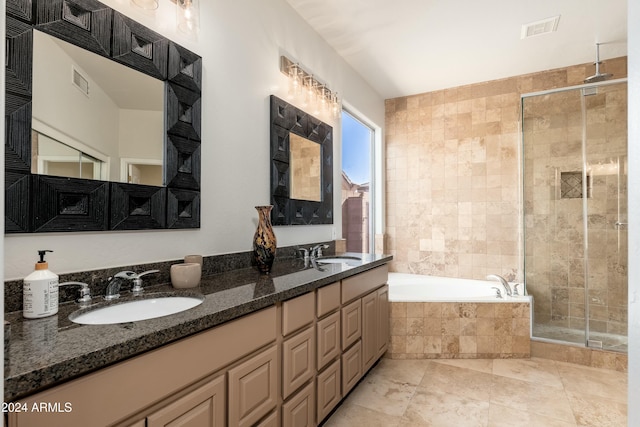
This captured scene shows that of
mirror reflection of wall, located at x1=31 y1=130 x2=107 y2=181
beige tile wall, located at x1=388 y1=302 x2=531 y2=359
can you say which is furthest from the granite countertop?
beige tile wall, located at x1=388 y1=302 x2=531 y2=359

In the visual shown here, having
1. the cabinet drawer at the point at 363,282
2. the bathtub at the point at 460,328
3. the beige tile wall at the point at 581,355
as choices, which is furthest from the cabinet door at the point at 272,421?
the beige tile wall at the point at 581,355

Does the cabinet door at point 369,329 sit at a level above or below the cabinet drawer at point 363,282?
below

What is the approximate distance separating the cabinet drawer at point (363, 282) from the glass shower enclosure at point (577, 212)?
1543mm

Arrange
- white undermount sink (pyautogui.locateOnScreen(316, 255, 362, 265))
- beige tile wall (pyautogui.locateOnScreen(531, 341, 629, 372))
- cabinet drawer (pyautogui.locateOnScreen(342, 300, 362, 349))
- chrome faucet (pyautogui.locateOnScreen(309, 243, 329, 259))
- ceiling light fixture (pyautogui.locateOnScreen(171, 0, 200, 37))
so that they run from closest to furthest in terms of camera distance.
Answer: ceiling light fixture (pyautogui.locateOnScreen(171, 0, 200, 37)) → cabinet drawer (pyautogui.locateOnScreen(342, 300, 362, 349)) → white undermount sink (pyautogui.locateOnScreen(316, 255, 362, 265)) → chrome faucet (pyautogui.locateOnScreen(309, 243, 329, 259)) → beige tile wall (pyautogui.locateOnScreen(531, 341, 629, 372))

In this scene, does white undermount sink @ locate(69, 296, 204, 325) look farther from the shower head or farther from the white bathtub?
the shower head

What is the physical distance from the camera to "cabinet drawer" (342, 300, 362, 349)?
196cm

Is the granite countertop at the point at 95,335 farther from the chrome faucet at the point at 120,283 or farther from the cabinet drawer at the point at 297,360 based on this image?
the cabinet drawer at the point at 297,360

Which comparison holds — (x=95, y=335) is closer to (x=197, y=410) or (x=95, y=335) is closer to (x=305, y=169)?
(x=197, y=410)

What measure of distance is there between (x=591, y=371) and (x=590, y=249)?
3.28 ft

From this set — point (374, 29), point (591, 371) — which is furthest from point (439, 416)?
point (374, 29)

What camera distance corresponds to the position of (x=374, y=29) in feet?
8.70

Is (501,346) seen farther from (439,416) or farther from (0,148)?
(0,148)

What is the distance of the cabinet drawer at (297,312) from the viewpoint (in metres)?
1.44

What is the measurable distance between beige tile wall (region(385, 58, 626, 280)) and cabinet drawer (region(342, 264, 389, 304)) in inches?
61.4
